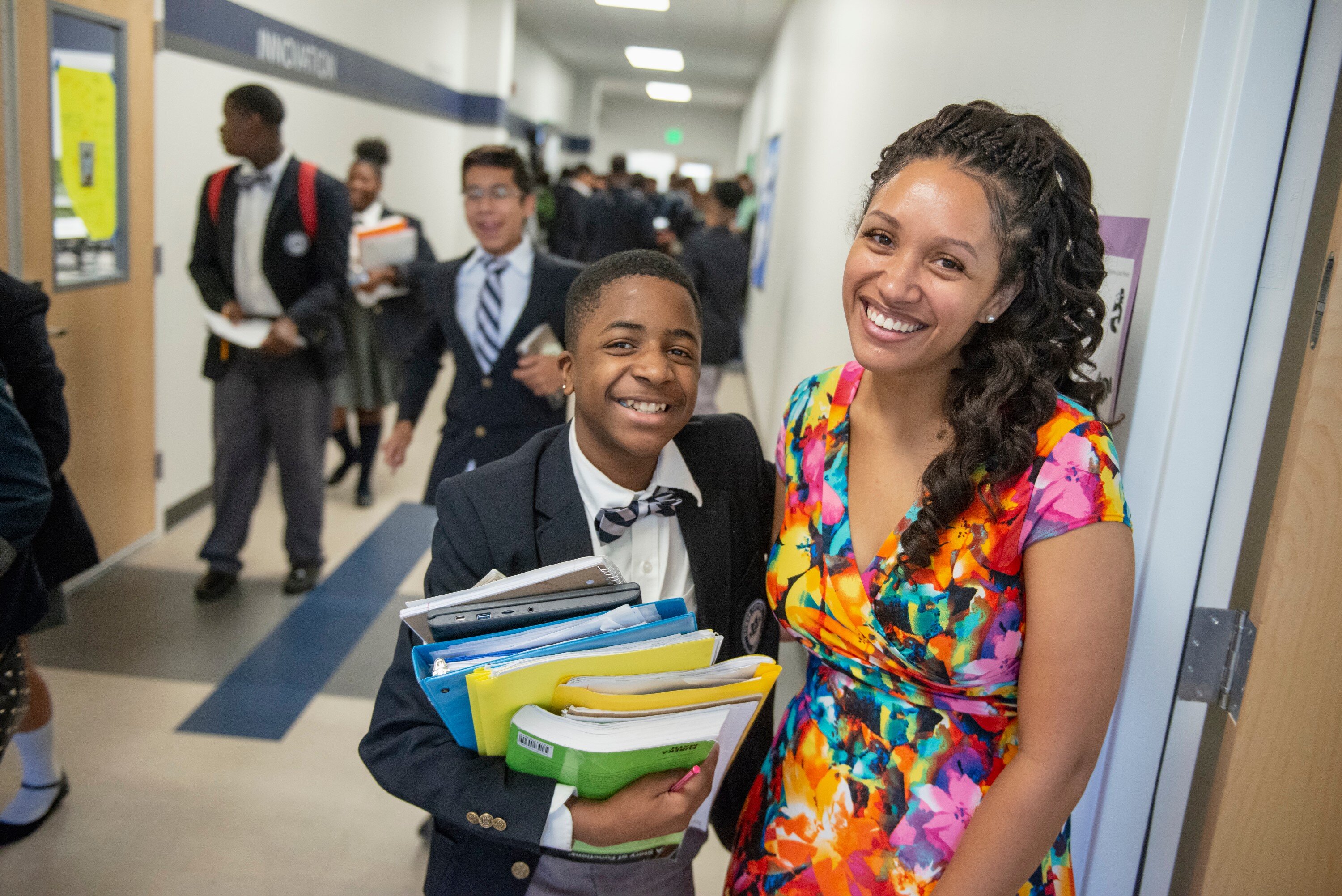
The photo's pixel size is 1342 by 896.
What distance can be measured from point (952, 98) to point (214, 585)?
125 inches

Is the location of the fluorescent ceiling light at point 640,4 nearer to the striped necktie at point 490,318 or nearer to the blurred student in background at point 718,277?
the blurred student in background at point 718,277

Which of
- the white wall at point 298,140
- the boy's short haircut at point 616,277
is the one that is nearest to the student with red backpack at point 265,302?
the white wall at point 298,140

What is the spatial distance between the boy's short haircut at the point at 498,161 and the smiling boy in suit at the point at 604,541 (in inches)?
62.2

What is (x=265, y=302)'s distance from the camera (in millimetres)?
3686

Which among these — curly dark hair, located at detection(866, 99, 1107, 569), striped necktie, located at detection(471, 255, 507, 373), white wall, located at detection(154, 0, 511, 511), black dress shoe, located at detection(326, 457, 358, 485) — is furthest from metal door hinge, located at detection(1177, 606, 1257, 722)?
black dress shoe, located at detection(326, 457, 358, 485)

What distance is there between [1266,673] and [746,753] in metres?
0.70

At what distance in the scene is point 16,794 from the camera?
2428 mm

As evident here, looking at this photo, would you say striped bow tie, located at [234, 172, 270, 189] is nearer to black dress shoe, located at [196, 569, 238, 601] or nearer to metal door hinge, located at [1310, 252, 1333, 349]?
black dress shoe, located at [196, 569, 238, 601]

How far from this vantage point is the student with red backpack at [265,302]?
11.8ft

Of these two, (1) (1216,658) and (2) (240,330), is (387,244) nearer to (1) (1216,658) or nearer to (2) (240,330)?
(2) (240,330)

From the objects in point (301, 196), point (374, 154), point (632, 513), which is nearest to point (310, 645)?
point (301, 196)

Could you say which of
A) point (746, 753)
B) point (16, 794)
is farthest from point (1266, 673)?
point (16, 794)

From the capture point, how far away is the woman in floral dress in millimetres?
1035

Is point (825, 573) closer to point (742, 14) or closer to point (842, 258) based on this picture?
point (842, 258)
